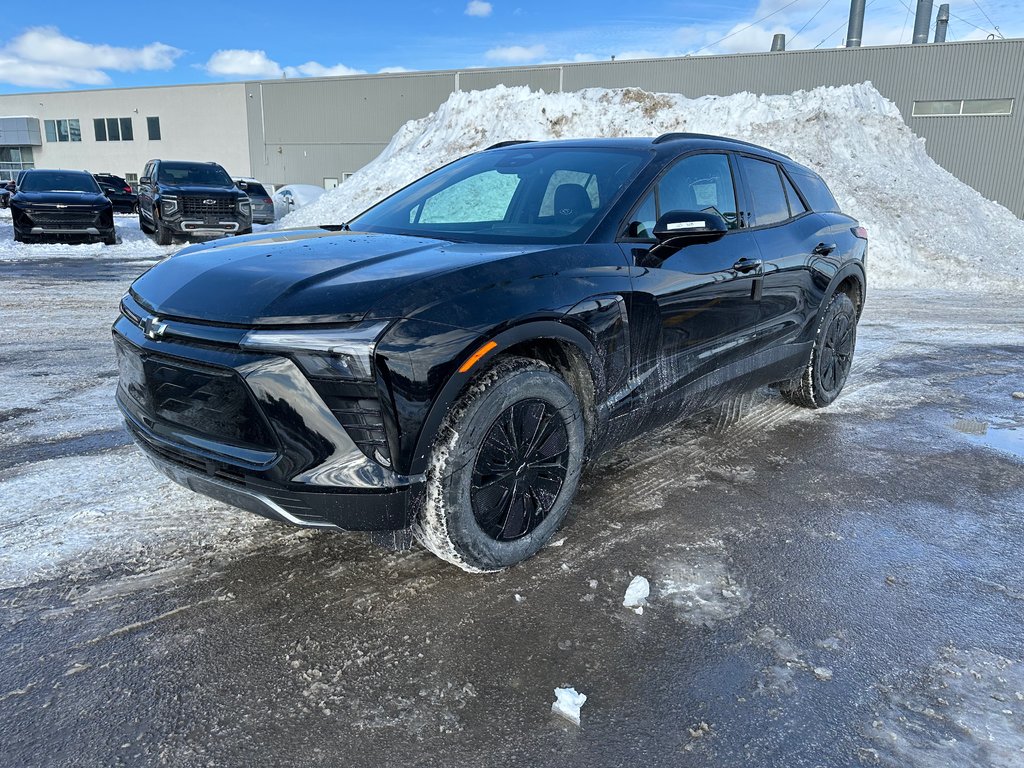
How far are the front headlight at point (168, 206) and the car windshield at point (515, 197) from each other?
13.5 metres

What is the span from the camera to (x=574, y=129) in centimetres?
1866

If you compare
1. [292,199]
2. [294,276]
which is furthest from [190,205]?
[294,276]

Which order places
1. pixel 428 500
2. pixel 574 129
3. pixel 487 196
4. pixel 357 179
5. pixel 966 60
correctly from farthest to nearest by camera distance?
pixel 966 60 < pixel 357 179 < pixel 574 129 < pixel 487 196 < pixel 428 500

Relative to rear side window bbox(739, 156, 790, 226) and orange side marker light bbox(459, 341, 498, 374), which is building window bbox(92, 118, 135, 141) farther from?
orange side marker light bbox(459, 341, 498, 374)

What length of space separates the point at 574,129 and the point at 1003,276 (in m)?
10.2

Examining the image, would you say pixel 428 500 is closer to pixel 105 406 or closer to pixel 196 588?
pixel 196 588

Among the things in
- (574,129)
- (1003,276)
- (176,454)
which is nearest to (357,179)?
(574,129)

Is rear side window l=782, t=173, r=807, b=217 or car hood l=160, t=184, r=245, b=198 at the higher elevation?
car hood l=160, t=184, r=245, b=198

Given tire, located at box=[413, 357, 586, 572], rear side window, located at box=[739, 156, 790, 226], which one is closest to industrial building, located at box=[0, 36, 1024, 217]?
rear side window, located at box=[739, 156, 790, 226]

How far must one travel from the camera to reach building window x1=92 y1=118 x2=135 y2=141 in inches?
1935

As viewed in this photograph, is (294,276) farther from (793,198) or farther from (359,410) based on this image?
(793,198)

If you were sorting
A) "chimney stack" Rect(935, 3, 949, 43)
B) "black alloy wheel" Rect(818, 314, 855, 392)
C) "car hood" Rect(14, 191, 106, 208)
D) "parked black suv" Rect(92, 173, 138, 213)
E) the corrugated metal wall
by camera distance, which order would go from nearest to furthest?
"black alloy wheel" Rect(818, 314, 855, 392)
"car hood" Rect(14, 191, 106, 208)
the corrugated metal wall
"parked black suv" Rect(92, 173, 138, 213)
"chimney stack" Rect(935, 3, 949, 43)

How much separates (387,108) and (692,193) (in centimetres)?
3467

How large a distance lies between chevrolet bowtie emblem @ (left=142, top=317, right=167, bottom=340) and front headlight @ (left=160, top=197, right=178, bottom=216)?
14805mm
